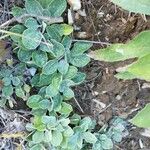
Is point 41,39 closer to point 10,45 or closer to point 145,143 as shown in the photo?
point 10,45

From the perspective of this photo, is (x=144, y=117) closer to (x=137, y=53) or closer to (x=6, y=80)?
(x=137, y=53)

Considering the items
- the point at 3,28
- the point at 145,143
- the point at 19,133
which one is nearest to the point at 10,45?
the point at 3,28

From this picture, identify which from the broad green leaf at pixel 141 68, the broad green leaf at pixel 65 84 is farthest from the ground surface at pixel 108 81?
the broad green leaf at pixel 141 68

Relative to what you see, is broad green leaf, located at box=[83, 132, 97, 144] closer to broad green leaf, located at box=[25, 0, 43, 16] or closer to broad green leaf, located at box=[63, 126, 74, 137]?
broad green leaf, located at box=[63, 126, 74, 137]

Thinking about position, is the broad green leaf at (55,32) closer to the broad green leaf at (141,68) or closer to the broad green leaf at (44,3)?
the broad green leaf at (44,3)

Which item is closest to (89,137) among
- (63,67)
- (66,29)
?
(63,67)

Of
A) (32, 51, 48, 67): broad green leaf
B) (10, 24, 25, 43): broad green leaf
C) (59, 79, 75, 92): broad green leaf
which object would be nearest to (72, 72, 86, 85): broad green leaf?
(59, 79, 75, 92): broad green leaf
